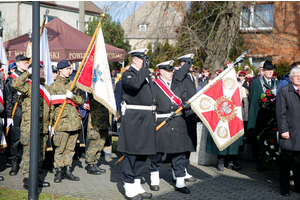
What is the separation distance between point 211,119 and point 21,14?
1064 inches

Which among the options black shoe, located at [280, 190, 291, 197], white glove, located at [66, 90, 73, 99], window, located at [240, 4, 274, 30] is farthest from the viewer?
window, located at [240, 4, 274, 30]

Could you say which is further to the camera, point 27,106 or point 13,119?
point 13,119

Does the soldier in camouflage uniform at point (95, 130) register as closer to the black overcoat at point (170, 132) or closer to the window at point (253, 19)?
the black overcoat at point (170, 132)

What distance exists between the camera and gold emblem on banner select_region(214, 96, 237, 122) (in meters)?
5.88

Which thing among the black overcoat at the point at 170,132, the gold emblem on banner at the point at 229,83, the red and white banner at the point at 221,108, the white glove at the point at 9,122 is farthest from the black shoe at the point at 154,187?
the white glove at the point at 9,122

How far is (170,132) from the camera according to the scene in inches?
236

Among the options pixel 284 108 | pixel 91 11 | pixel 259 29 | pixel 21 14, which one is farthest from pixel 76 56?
pixel 91 11

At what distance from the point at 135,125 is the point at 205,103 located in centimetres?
132

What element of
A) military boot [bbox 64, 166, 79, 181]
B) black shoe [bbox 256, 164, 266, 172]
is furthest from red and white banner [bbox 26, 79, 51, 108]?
black shoe [bbox 256, 164, 266, 172]

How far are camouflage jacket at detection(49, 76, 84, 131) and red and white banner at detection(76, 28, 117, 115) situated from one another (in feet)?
1.33

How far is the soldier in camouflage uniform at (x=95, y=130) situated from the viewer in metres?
7.07

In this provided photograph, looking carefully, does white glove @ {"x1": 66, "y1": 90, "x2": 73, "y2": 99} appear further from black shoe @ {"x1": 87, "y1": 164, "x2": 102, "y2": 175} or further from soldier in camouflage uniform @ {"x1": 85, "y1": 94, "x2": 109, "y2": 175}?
black shoe @ {"x1": 87, "y1": 164, "x2": 102, "y2": 175}

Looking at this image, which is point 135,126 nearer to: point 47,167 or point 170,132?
point 170,132

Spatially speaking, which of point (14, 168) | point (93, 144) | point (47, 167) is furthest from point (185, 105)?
point (14, 168)
